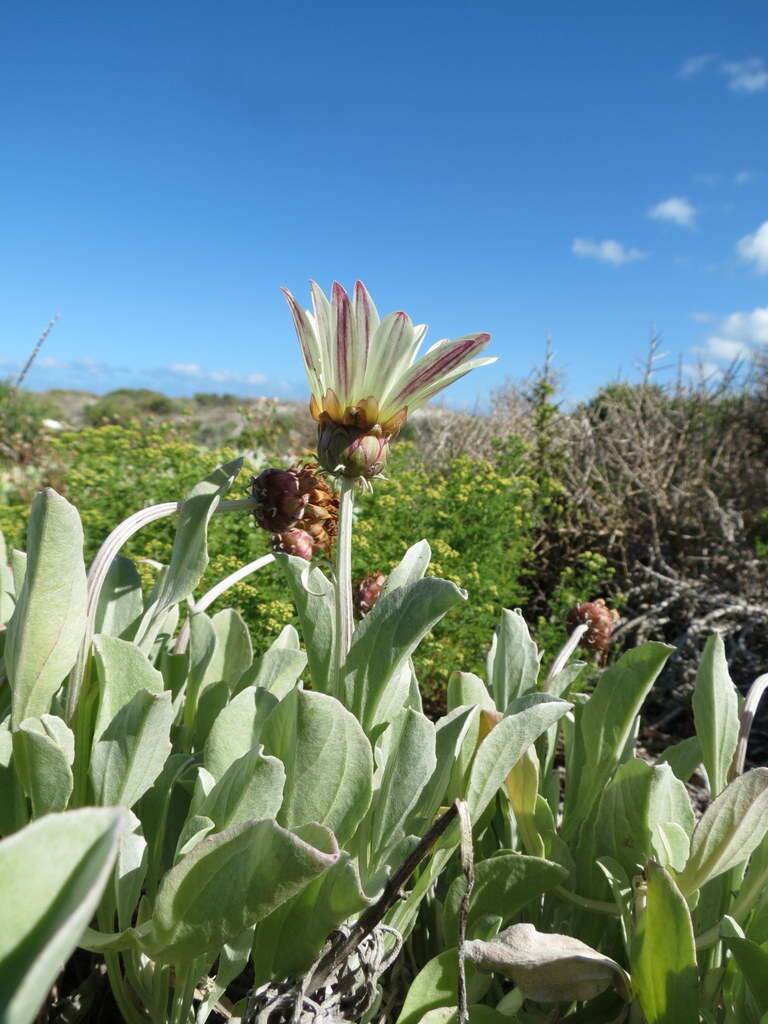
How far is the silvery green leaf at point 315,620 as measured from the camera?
900mm

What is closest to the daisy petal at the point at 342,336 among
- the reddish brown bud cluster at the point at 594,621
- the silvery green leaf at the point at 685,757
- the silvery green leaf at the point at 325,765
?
the silvery green leaf at the point at 325,765

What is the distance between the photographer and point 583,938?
1.01 m

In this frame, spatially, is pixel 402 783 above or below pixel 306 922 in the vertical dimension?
above

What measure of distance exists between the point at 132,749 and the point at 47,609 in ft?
0.51

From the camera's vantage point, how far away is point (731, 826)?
822 mm

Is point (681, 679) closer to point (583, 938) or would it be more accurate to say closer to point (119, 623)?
point (583, 938)

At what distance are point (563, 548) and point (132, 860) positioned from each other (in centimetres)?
455

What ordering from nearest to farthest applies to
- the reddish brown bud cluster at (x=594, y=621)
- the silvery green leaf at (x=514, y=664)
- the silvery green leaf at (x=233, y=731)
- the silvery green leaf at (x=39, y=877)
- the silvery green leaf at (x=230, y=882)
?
the silvery green leaf at (x=39, y=877) < the silvery green leaf at (x=230, y=882) < the silvery green leaf at (x=233, y=731) < the silvery green leaf at (x=514, y=664) < the reddish brown bud cluster at (x=594, y=621)

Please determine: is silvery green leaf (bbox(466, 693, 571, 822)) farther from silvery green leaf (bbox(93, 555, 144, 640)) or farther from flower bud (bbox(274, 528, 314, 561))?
silvery green leaf (bbox(93, 555, 144, 640))

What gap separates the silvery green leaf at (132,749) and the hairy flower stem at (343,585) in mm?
195

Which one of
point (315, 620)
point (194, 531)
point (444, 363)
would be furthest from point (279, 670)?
point (444, 363)

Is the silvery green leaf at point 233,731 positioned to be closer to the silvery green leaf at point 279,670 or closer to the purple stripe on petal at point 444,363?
the silvery green leaf at point 279,670

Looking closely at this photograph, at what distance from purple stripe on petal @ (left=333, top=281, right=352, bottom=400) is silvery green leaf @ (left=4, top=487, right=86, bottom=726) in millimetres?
307

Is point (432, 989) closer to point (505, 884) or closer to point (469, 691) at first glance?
point (505, 884)
